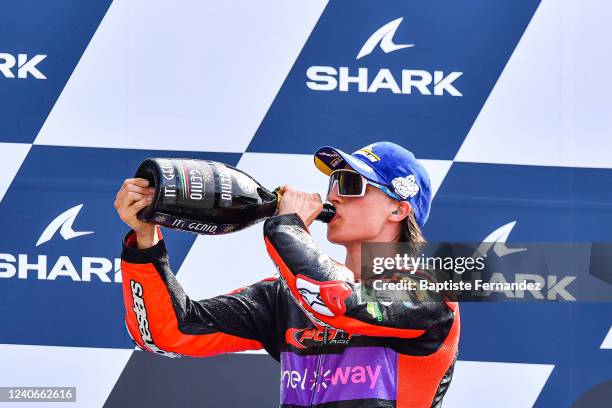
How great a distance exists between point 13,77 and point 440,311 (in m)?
1.30

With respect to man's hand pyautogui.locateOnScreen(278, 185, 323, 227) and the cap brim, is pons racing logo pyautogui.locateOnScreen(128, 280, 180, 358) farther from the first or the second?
the cap brim

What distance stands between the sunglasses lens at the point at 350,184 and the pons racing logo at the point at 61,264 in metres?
0.74

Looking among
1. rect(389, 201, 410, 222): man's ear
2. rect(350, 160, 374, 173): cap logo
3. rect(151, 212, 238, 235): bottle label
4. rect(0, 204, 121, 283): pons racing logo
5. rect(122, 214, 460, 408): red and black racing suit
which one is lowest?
rect(122, 214, 460, 408): red and black racing suit

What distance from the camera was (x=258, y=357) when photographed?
8.34 feet

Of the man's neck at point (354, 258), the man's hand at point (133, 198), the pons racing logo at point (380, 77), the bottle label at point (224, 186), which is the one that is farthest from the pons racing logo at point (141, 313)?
the pons racing logo at point (380, 77)

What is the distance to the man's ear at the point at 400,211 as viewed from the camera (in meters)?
2.07

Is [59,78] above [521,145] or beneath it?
above

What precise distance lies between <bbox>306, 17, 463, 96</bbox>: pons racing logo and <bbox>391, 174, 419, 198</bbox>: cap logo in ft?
1.72

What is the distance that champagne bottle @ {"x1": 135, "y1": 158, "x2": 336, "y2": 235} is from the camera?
6.19ft

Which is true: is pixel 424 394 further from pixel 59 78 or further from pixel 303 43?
pixel 59 78

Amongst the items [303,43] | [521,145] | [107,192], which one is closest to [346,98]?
[303,43]

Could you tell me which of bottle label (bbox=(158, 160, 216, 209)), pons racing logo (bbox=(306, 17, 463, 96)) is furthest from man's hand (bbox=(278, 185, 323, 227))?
pons racing logo (bbox=(306, 17, 463, 96))

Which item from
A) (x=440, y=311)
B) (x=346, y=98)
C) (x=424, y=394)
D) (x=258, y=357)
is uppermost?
(x=346, y=98)

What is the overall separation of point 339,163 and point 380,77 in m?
0.55
